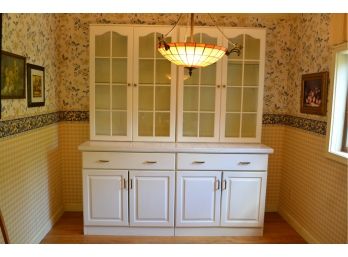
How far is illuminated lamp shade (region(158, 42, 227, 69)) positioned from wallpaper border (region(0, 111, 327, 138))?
123 cm

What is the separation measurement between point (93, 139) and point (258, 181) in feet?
5.29

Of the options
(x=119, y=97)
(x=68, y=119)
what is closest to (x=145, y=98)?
(x=119, y=97)

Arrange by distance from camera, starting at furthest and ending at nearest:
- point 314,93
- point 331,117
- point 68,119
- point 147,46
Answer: point 68,119, point 147,46, point 314,93, point 331,117

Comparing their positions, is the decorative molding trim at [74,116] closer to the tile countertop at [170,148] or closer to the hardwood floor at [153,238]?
the tile countertop at [170,148]

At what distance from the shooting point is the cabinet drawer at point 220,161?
261 centimetres

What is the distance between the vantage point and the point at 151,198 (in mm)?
2658

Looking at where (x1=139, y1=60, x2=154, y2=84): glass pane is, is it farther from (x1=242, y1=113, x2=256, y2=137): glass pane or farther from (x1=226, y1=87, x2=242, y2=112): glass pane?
(x1=242, y1=113, x2=256, y2=137): glass pane

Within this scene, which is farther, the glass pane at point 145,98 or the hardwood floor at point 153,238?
the glass pane at point 145,98

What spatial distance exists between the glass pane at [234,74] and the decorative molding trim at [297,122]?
0.61m

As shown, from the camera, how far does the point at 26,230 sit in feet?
7.59

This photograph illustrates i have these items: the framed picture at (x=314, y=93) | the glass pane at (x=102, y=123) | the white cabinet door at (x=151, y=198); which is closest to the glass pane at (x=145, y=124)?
the glass pane at (x=102, y=123)

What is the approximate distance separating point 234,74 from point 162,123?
850 millimetres

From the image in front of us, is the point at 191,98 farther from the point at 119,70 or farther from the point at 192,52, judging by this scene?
the point at 192,52

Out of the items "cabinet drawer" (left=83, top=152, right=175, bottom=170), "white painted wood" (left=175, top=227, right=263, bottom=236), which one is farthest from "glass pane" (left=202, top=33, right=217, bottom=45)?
"white painted wood" (left=175, top=227, right=263, bottom=236)
